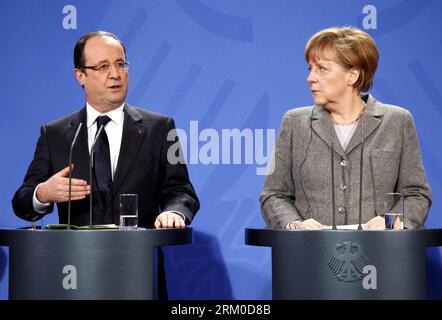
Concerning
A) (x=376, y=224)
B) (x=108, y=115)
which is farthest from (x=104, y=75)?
(x=376, y=224)

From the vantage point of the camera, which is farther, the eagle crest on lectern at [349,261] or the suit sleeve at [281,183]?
the suit sleeve at [281,183]

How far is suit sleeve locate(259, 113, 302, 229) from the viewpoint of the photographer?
3693mm

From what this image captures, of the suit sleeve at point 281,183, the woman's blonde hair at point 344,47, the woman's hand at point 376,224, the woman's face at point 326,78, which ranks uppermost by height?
the woman's blonde hair at point 344,47

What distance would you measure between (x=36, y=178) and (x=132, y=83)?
3.92ft

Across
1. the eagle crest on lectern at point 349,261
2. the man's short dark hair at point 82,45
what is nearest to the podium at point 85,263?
the eagle crest on lectern at point 349,261

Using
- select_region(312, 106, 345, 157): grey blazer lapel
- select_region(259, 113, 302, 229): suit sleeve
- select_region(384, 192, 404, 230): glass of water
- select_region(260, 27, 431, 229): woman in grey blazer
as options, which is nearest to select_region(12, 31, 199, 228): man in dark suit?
select_region(259, 113, 302, 229): suit sleeve

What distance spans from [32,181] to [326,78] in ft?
4.87

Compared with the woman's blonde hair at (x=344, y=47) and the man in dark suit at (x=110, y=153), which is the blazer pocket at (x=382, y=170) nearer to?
the woman's blonde hair at (x=344, y=47)

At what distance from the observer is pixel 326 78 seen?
372 centimetres

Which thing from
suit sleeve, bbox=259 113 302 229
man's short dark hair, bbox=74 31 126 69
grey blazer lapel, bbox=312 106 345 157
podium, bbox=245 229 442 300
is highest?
man's short dark hair, bbox=74 31 126 69

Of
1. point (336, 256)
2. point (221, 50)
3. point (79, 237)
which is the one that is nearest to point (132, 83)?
point (221, 50)

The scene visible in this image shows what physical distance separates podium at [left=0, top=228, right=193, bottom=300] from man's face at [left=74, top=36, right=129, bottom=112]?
37.2 inches

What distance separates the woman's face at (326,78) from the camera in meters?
3.72

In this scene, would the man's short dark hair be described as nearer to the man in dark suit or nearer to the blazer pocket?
the man in dark suit
